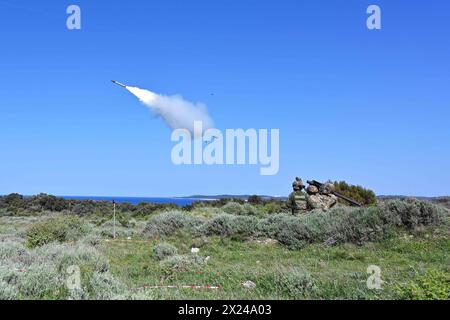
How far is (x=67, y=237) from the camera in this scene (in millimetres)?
19750

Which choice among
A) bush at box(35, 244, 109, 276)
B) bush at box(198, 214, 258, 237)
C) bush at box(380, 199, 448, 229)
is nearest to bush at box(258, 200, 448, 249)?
bush at box(380, 199, 448, 229)

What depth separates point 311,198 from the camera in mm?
23797

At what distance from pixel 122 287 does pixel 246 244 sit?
1069 centimetres

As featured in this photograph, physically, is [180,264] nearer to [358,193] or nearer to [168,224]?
[168,224]

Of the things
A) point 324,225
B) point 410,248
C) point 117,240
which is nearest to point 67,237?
point 117,240

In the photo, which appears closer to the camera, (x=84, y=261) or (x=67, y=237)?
(x=84, y=261)

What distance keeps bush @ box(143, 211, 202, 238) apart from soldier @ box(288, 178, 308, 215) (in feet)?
16.4

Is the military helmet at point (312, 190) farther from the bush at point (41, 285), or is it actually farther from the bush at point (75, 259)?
the bush at point (41, 285)

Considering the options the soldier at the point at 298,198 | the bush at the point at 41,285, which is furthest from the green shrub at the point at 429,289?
the soldier at the point at 298,198

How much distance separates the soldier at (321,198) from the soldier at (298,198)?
45 centimetres

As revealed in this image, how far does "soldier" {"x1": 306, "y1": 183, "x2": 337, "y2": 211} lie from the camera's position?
23422 millimetres

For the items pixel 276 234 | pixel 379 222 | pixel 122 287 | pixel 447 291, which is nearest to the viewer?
pixel 447 291

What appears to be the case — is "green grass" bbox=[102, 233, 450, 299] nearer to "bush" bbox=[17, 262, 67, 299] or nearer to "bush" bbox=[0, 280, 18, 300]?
"bush" bbox=[17, 262, 67, 299]

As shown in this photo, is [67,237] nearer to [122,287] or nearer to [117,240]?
[117,240]
